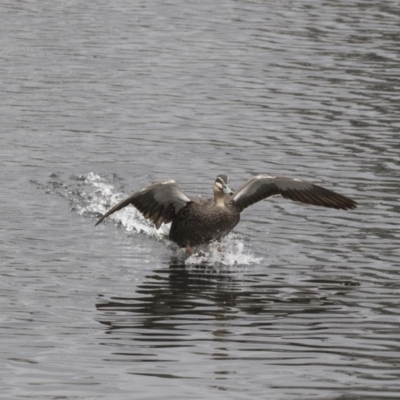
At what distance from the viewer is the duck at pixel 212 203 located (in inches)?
610

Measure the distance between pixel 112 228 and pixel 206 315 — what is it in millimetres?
3903

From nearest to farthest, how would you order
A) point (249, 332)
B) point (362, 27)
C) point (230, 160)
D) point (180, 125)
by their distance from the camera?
1. point (249, 332)
2. point (230, 160)
3. point (180, 125)
4. point (362, 27)

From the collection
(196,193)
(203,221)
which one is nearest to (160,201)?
(203,221)

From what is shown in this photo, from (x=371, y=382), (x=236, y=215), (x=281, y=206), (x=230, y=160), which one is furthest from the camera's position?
(x=230, y=160)

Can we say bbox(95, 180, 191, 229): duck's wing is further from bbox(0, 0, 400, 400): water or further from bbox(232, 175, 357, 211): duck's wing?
bbox(232, 175, 357, 211): duck's wing

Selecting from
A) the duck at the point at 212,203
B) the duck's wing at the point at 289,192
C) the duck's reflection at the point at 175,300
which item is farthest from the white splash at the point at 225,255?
the duck's wing at the point at 289,192

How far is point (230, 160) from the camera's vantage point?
19.9m

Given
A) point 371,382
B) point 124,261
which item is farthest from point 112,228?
point 371,382

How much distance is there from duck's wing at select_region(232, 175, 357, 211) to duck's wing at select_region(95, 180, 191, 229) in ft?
2.37

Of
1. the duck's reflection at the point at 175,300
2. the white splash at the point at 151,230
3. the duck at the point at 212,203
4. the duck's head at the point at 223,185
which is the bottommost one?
the white splash at the point at 151,230

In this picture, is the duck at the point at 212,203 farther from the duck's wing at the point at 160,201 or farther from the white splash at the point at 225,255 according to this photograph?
the white splash at the point at 225,255

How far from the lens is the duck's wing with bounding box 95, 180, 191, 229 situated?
15.3m

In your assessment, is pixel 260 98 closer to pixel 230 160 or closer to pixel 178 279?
pixel 230 160

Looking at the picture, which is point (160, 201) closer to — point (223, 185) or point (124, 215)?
point (223, 185)
